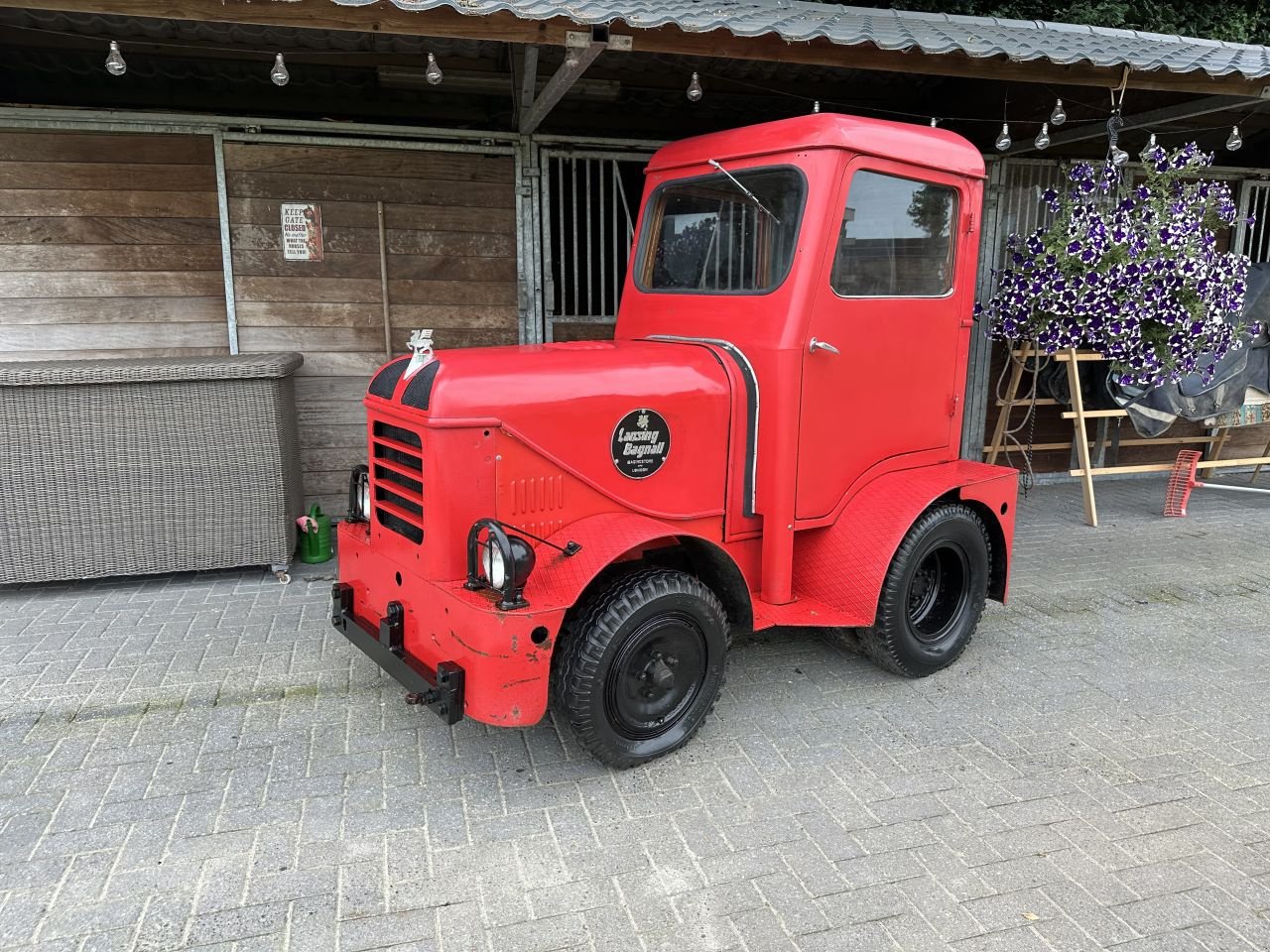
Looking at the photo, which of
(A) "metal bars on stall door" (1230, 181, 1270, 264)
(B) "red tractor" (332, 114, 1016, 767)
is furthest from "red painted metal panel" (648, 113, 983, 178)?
(A) "metal bars on stall door" (1230, 181, 1270, 264)

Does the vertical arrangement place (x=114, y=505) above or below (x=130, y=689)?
above

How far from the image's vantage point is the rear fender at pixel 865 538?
352 centimetres

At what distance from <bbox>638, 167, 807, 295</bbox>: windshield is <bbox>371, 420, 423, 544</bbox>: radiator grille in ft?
4.68

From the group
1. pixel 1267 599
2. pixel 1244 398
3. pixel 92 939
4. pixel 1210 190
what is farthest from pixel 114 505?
pixel 1244 398

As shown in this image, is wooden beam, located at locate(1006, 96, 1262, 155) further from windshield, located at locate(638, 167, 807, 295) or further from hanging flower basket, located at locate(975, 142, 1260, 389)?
windshield, located at locate(638, 167, 807, 295)

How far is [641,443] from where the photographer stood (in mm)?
3199

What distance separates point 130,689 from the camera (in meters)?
3.66

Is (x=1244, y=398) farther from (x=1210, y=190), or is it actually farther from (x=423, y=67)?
(x=423, y=67)

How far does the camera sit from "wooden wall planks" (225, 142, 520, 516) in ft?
18.0

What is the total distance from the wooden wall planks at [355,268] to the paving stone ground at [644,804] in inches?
69.7

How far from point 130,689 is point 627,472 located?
232 centimetres

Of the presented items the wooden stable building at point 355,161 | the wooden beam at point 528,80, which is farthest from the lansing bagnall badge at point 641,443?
the wooden stable building at point 355,161

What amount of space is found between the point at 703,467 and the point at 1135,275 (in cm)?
391

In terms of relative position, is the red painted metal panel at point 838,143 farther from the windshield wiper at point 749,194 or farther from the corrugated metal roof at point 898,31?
the corrugated metal roof at point 898,31
